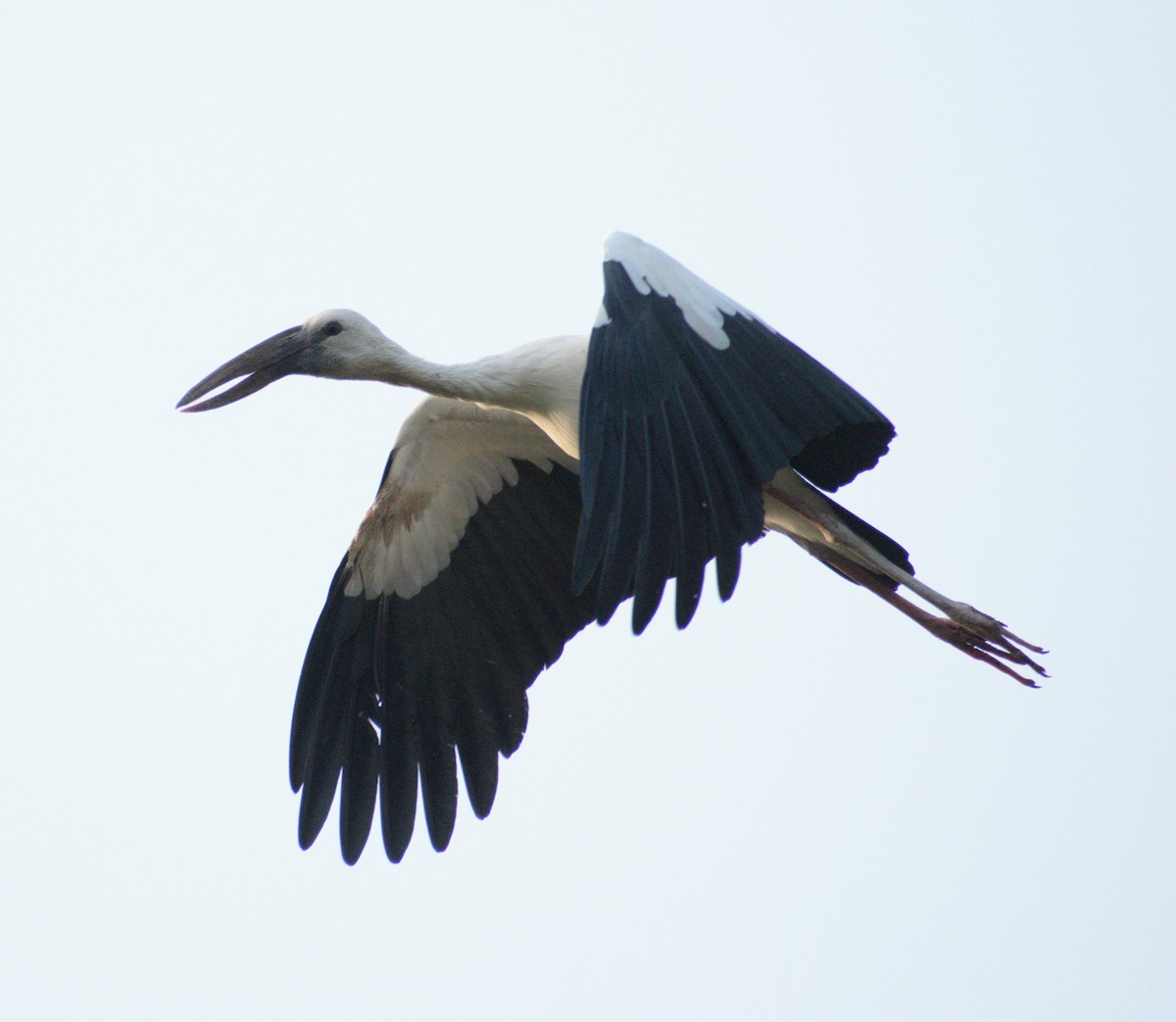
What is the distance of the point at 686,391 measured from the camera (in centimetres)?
630

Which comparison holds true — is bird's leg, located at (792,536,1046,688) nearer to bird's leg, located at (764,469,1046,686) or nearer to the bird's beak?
bird's leg, located at (764,469,1046,686)

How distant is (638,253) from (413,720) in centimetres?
282

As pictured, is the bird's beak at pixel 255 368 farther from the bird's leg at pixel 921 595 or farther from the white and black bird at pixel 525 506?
the bird's leg at pixel 921 595

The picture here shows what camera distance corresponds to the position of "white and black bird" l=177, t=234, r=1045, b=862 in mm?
6160

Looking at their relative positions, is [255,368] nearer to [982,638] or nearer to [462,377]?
[462,377]

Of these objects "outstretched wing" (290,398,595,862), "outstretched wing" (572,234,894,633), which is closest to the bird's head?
"outstretched wing" (290,398,595,862)

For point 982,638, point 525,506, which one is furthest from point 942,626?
point 525,506

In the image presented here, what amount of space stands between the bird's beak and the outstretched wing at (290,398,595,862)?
721 millimetres

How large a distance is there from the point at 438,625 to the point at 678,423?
2.85m

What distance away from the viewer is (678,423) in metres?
6.20

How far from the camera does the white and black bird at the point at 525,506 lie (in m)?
6.16

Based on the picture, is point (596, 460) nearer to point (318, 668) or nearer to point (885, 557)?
→ point (885, 557)

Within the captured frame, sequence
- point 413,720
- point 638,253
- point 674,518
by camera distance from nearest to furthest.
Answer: point 674,518
point 638,253
point 413,720

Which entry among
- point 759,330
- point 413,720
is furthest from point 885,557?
point 413,720
